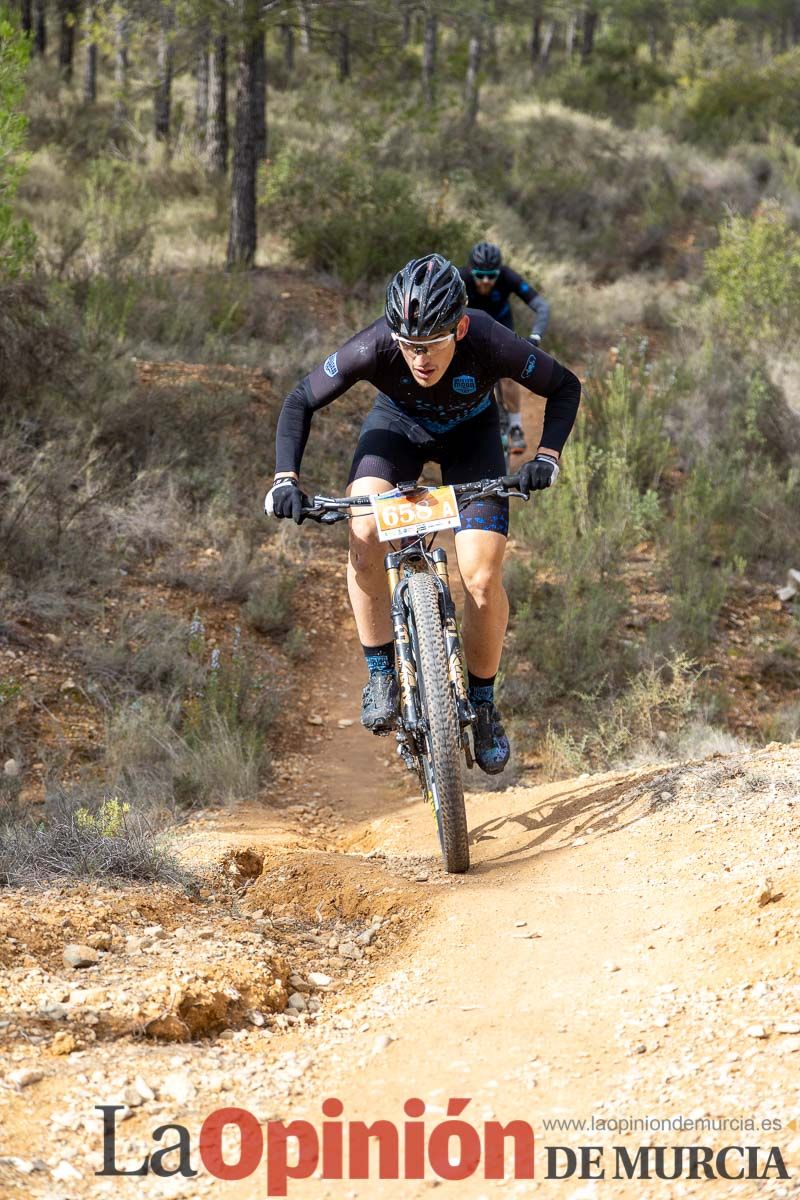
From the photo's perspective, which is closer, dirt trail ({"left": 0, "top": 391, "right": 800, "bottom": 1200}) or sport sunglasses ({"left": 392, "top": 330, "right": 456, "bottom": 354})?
dirt trail ({"left": 0, "top": 391, "right": 800, "bottom": 1200})

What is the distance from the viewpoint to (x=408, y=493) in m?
4.38

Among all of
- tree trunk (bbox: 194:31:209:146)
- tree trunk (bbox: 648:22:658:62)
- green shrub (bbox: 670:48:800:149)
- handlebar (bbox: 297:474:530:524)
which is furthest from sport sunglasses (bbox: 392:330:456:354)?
tree trunk (bbox: 648:22:658:62)

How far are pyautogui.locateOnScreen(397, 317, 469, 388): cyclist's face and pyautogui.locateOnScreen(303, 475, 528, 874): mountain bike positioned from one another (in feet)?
1.47

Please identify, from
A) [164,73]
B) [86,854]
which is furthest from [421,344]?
[164,73]

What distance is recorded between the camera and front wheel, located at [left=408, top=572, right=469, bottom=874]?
421cm

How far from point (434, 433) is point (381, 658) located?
986mm

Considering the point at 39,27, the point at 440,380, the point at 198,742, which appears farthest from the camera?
the point at 39,27

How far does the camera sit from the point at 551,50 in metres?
39.3

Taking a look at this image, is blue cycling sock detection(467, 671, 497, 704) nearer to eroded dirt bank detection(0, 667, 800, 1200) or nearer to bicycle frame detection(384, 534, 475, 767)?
bicycle frame detection(384, 534, 475, 767)

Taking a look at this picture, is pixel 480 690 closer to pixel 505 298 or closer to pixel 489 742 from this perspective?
pixel 489 742

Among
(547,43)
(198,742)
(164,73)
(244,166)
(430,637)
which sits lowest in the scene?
(198,742)

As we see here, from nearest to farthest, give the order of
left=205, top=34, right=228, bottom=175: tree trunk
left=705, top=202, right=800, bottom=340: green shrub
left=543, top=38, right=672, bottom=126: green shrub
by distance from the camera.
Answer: left=705, top=202, right=800, bottom=340: green shrub → left=205, top=34, right=228, bottom=175: tree trunk → left=543, top=38, right=672, bottom=126: green shrub

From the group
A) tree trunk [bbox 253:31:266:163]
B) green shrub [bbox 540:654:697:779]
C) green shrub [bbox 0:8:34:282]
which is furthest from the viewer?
tree trunk [bbox 253:31:266:163]

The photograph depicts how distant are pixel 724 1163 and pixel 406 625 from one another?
2400mm
